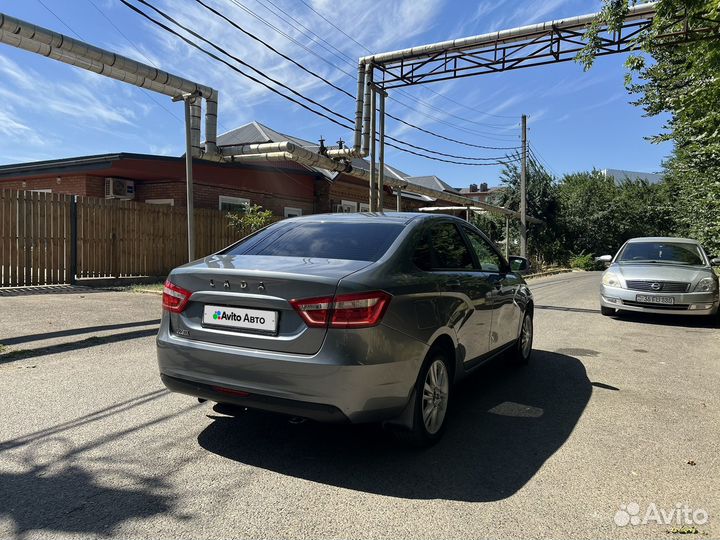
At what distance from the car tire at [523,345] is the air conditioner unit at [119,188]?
15.1 meters

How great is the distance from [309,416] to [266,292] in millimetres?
758

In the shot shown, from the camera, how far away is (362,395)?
293 centimetres

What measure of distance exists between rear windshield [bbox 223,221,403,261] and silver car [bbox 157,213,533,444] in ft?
0.05

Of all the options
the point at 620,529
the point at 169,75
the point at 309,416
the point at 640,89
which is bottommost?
the point at 620,529

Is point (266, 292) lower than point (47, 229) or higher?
lower

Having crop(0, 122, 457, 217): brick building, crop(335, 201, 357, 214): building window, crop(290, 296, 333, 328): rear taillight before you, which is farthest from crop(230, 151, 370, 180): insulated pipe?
crop(290, 296, 333, 328): rear taillight

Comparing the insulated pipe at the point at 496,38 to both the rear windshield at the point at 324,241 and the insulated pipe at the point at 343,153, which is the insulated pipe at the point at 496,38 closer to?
the insulated pipe at the point at 343,153

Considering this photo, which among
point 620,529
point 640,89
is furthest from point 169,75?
point 640,89

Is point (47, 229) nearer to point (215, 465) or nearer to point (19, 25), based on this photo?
point (19, 25)

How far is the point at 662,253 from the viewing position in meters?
10.4

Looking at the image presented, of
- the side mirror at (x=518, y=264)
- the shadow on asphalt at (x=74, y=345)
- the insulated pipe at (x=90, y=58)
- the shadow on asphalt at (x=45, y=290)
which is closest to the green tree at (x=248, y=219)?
the insulated pipe at (x=90, y=58)

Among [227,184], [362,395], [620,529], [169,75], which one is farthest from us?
[227,184]

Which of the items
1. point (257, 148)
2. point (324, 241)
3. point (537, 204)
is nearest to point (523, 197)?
point (537, 204)

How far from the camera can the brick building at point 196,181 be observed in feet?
52.5
